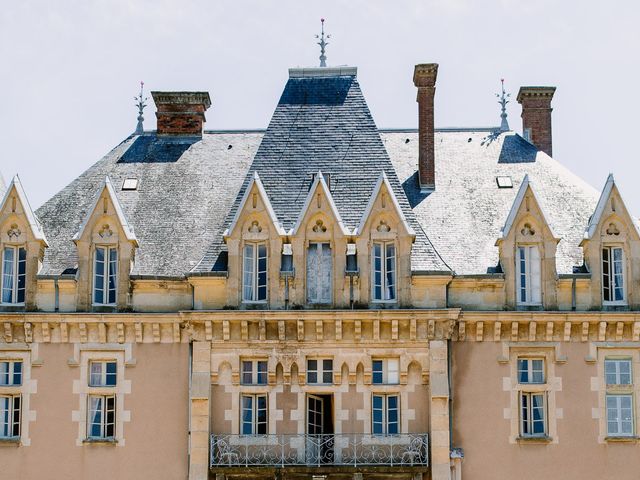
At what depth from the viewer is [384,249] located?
3703cm

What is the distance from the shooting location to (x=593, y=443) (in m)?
36.1

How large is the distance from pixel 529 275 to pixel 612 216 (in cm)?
253

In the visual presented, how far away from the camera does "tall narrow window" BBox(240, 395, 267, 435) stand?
36281 mm

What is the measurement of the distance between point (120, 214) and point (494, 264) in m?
9.30

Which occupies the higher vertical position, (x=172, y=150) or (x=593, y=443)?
(x=172, y=150)

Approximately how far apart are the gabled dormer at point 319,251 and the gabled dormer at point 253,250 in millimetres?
523

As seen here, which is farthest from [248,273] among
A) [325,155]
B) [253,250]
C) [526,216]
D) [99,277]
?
[526,216]

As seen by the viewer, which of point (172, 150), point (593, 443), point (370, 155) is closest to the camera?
point (593, 443)

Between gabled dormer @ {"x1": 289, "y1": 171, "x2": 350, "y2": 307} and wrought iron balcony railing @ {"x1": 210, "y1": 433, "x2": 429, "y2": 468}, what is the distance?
329 centimetres

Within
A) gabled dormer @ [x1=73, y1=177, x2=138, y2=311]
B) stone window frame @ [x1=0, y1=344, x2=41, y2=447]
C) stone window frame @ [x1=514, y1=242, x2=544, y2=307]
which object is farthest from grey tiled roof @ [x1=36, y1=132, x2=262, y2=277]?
stone window frame @ [x1=514, y1=242, x2=544, y2=307]

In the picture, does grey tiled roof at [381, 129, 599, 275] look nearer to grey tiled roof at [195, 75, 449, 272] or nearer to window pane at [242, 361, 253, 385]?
grey tiled roof at [195, 75, 449, 272]

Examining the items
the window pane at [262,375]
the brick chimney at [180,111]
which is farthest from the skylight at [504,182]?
the brick chimney at [180,111]

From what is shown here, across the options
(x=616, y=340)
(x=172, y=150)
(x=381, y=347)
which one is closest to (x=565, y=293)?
(x=616, y=340)

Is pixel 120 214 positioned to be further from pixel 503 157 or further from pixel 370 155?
pixel 503 157
